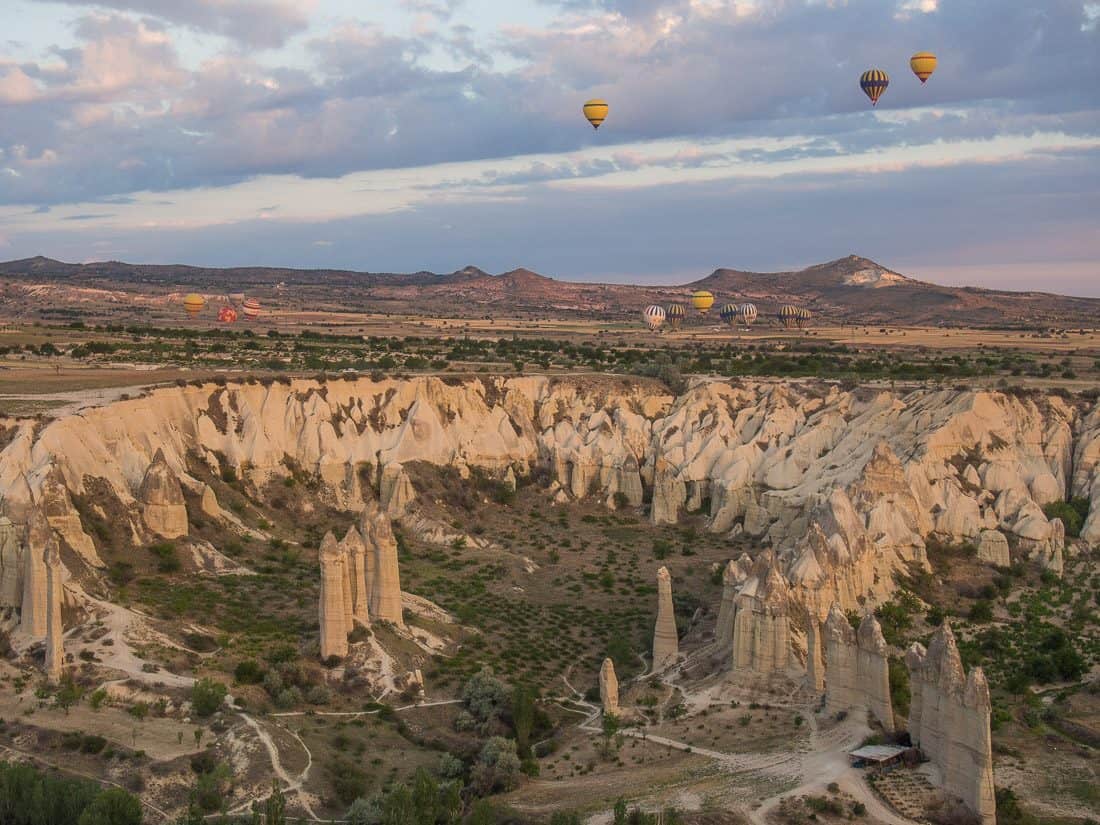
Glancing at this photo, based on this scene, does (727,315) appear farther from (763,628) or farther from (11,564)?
(11,564)

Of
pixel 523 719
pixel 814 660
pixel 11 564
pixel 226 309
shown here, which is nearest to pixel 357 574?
pixel 523 719

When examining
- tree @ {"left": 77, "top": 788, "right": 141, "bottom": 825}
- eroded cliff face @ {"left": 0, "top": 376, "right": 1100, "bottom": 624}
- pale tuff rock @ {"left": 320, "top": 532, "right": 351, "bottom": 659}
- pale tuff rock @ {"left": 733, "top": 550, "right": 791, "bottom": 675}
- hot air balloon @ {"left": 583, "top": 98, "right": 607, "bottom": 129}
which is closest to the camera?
tree @ {"left": 77, "top": 788, "right": 141, "bottom": 825}

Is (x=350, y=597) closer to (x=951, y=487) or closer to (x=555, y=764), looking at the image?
(x=555, y=764)

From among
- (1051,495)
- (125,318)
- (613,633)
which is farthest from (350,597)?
(125,318)

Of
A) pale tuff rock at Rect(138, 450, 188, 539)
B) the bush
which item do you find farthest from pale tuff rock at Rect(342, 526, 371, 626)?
pale tuff rock at Rect(138, 450, 188, 539)

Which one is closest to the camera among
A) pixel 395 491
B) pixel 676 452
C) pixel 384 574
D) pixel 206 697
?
pixel 206 697

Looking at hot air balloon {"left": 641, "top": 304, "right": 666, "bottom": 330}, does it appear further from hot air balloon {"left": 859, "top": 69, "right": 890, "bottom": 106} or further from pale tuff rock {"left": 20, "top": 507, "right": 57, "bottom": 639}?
pale tuff rock {"left": 20, "top": 507, "right": 57, "bottom": 639}

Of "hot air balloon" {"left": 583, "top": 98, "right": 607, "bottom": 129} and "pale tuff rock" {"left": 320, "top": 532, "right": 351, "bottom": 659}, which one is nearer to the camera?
"pale tuff rock" {"left": 320, "top": 532, "right": 351, "bottom": 659}
